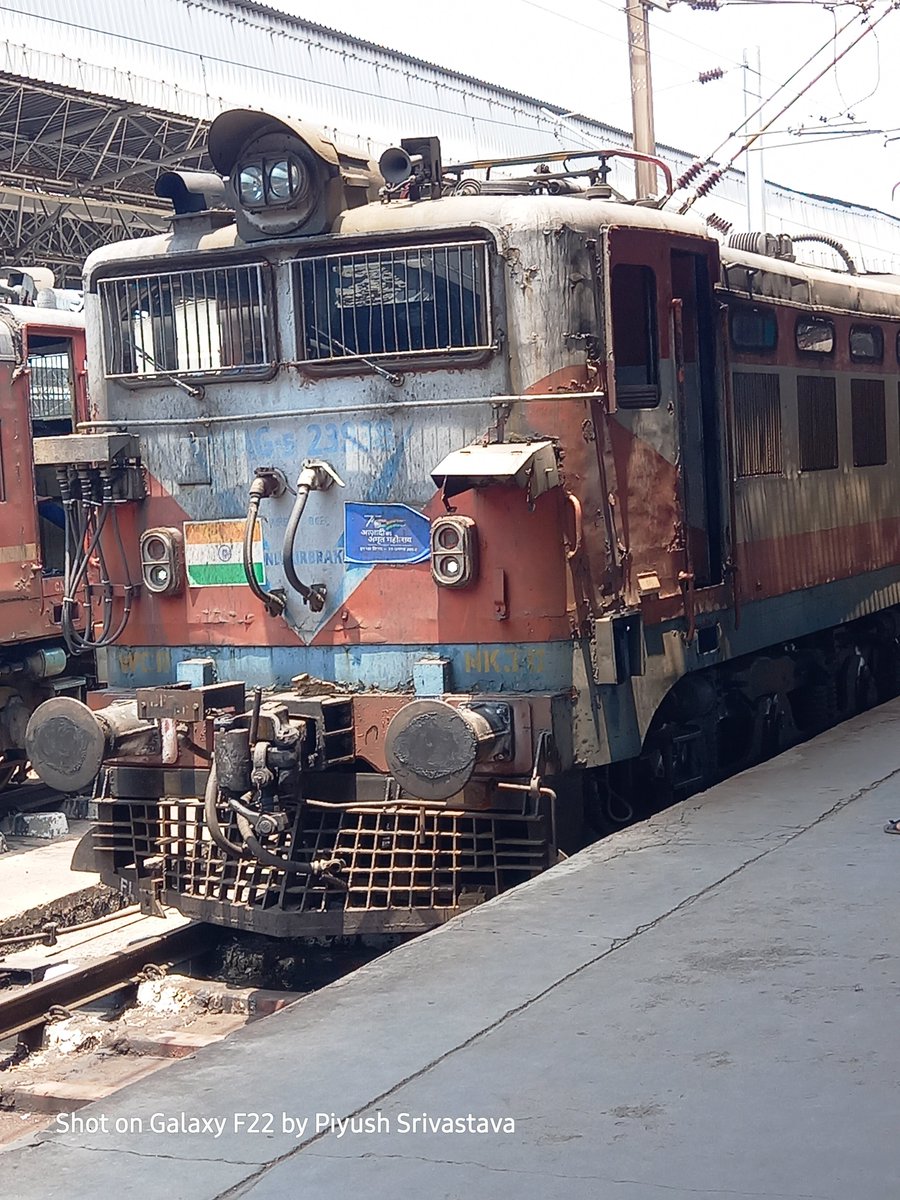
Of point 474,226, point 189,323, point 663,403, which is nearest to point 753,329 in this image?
point 663,403

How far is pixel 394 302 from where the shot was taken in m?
7.16

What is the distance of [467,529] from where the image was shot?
6.85 meters

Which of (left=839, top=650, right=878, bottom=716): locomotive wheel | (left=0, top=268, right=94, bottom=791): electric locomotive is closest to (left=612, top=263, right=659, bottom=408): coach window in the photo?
(left=839, top=650, right=878, bottom=716): locomotive wheel

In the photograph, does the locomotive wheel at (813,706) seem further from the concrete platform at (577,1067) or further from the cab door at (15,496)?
the cab door at (15,496)

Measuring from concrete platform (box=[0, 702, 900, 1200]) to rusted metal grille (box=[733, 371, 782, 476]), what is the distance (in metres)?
2.89

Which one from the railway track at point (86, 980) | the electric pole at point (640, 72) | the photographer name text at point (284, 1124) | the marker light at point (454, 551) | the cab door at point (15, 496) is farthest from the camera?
the electric pole at point (640, 72)

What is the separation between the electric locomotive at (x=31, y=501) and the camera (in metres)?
11.6

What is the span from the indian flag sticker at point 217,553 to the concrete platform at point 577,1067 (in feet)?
7.01

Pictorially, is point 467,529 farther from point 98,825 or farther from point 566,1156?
point 566,1156

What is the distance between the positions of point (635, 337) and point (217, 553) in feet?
7.24

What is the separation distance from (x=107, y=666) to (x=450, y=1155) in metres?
4.64

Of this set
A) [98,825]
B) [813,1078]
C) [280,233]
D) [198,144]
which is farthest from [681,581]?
[198,144]

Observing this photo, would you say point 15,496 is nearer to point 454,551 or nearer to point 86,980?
point 86,980

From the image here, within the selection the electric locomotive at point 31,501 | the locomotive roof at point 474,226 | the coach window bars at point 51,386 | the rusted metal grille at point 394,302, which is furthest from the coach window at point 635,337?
the coach window bars at point 51,386
